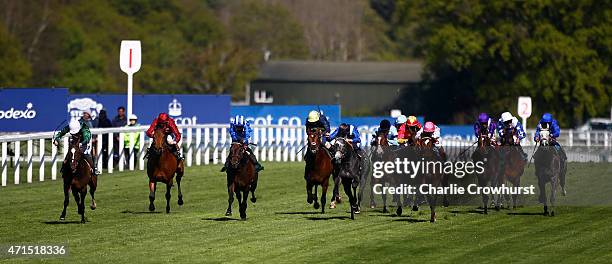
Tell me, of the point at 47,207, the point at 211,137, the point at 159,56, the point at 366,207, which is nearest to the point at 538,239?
the point at 366,207

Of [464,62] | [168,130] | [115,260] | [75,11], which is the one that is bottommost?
[115,260]

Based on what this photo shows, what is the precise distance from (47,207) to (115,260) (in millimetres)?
7813

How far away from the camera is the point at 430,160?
22.6 metres

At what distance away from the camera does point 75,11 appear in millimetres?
103188

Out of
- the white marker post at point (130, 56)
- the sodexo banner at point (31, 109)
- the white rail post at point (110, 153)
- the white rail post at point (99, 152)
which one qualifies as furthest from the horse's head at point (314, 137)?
the sodexo banner at point (31, 109)

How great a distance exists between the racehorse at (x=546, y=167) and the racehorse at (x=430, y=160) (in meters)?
2.31

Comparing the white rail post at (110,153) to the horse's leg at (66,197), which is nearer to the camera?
the horse's leg at (66,197)

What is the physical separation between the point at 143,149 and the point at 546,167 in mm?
15539

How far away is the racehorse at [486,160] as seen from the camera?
78.9ft

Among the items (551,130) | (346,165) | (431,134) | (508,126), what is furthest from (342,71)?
(431,134)

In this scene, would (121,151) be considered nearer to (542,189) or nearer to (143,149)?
(143,149)

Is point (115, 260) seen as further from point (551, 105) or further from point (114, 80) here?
point (114, 80)

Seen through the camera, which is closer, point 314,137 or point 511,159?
point 314,137

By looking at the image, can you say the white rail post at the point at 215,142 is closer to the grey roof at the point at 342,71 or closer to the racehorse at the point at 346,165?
the racehorse at the point at 346,165
